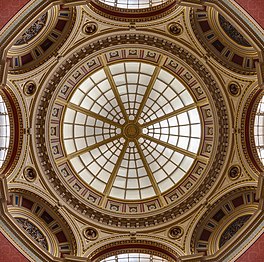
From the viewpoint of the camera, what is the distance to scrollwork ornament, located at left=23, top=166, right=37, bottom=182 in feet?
76.9

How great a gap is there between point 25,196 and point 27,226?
5.82ft

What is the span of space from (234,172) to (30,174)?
11.5 m

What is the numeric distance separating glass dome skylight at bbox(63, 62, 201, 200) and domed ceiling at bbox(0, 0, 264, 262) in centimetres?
16

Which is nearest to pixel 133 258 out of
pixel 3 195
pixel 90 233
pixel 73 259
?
pixel 90 233

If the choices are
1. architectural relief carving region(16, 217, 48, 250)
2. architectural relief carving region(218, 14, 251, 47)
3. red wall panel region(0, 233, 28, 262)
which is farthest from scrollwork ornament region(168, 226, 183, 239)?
architectural relief carving region(218, 14, 251, 47)

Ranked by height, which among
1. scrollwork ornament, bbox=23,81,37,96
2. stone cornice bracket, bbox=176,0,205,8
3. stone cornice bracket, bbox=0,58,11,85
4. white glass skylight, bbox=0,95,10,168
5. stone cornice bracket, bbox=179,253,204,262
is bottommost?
stone cornice bracket, bbox=179,253,204,262

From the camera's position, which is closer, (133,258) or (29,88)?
(29,88)

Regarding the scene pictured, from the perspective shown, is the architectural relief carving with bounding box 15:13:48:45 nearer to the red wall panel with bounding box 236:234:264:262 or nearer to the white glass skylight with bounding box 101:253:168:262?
the white glass skylight with bounding box 101:253:168:262

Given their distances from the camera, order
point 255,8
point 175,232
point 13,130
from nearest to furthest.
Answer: point 255,8 → point 13,130 → point 175,232

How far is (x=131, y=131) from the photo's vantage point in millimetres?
29219

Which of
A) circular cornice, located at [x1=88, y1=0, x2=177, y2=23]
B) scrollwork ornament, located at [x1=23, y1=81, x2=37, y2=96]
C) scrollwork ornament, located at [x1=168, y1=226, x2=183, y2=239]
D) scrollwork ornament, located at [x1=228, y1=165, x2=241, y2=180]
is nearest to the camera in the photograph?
circular cornice, located at [x1=88, y1=0, x2=177, y2=23]

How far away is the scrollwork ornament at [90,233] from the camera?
24.2m

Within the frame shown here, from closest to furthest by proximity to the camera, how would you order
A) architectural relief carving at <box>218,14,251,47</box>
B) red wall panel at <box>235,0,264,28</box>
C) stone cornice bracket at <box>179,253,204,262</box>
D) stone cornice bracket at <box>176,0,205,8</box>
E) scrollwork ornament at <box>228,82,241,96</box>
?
red wall panel at <box>235,0,264,28</box>
stone cornice bracket at <box>176,0,205,8</box>
stone cornice bracket at <box>179,253,204,262</box>
architectural relief carving at <box>218,14,251,47</box>
scrollwork ornament at <box>228,82,241,96</box>

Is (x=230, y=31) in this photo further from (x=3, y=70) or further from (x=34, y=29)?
(x=3, y=70)
